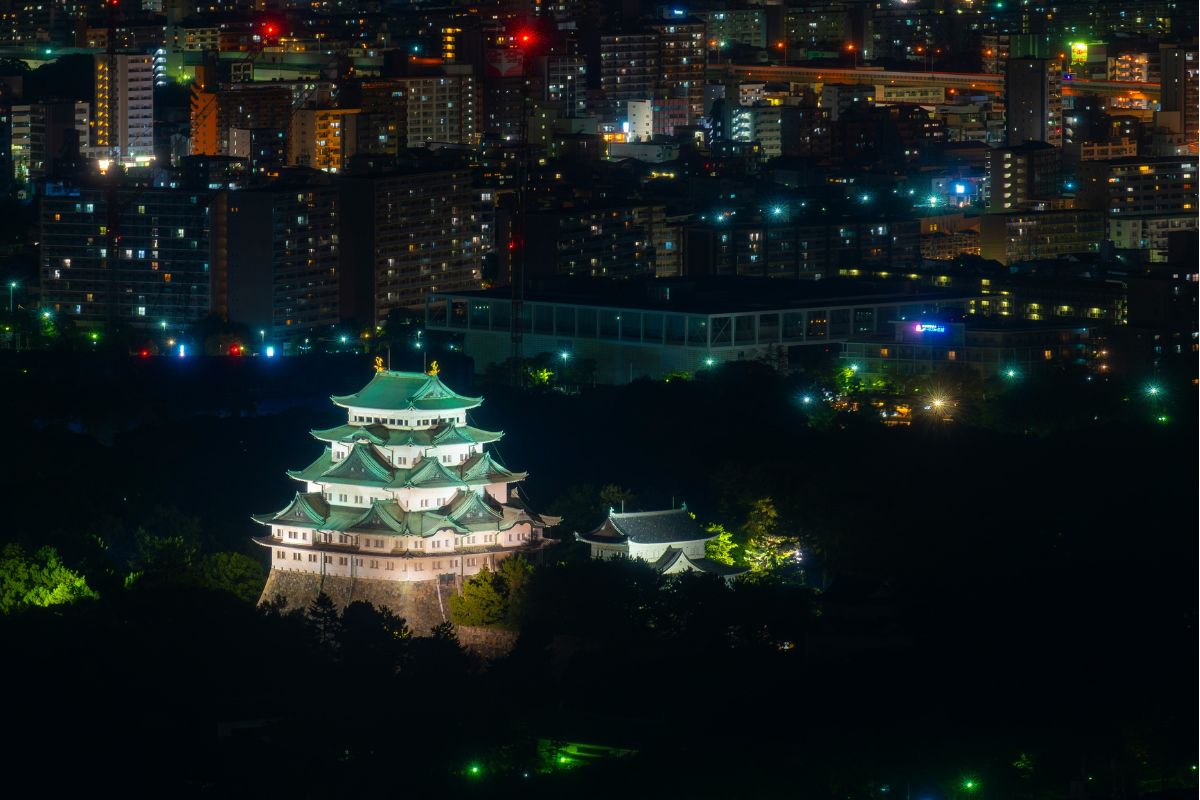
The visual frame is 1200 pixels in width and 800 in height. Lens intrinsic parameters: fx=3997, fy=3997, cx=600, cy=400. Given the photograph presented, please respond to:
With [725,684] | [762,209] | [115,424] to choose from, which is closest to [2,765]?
[725,684]

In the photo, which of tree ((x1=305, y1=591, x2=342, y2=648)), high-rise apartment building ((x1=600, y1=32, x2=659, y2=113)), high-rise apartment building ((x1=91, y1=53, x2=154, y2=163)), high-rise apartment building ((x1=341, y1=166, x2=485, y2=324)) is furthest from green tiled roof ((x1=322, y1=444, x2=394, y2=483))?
high-rise apartment building ((x1=600, y1=32, x2=659, y2=113))

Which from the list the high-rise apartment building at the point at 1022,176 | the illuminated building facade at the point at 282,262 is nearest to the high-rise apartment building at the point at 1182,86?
the high-rise apartment building at the point at 1022,176

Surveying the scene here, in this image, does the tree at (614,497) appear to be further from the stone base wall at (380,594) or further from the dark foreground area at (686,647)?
the stone base wall at (380,594)

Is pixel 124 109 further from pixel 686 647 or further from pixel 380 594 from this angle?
pixel 686 647

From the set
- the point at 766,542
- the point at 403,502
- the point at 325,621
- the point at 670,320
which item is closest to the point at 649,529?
the point at 766,542

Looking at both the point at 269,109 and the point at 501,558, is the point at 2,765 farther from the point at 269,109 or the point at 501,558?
the point at 269,109

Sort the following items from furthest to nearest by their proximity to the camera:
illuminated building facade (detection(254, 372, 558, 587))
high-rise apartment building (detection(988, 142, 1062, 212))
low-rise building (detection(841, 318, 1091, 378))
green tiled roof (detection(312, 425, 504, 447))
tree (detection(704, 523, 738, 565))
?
high-rise apartment building (detection(988, 142, 1062, 212)), low-rise building (detection(841, 318, 1091, 378)), tree (detection(704, 523, 738, 565)), green tiled roof (detection(312, 425, 504, 447)), illuminated building facade (detection(254, 372, 558, 587))

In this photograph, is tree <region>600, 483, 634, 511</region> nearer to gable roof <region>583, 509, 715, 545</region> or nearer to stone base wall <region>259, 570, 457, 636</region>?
gable roof <region>583, 509, 715, 545</region>
